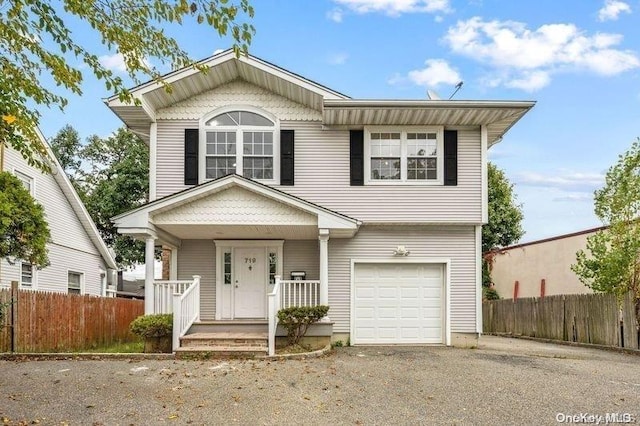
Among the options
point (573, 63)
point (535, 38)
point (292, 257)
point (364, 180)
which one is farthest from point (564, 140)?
point (292, 257)

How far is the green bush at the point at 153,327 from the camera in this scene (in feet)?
38.1

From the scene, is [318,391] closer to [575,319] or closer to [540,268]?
[575,319]

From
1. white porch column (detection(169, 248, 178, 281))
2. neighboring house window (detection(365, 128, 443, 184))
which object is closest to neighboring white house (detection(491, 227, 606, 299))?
neighboring house window (detection(365, 128, 443, 184))

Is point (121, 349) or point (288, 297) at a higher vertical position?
point (288, 297)

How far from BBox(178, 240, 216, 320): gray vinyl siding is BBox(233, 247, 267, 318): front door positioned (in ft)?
1.88

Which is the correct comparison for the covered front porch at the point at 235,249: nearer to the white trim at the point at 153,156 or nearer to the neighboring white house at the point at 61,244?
the white trim at the point at 153,156

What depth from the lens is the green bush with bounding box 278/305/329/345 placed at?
1207 cm

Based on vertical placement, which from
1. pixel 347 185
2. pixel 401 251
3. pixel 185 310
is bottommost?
pixel 185 310

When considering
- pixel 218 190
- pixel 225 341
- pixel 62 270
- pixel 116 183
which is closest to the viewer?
pixel 225 341

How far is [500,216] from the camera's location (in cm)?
3028

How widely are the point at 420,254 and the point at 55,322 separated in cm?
835

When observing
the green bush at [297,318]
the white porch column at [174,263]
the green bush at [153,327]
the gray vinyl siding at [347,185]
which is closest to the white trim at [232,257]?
the white porch column at [174,263]

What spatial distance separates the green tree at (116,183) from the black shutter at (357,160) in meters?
18.1

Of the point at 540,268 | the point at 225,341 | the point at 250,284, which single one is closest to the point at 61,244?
the point at 250,284
